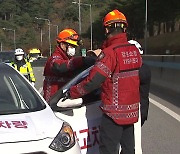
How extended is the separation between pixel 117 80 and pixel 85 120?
565 mm

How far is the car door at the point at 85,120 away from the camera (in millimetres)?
4328

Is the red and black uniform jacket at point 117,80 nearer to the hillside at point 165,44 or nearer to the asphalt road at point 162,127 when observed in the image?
the asphalt road at point 162,127

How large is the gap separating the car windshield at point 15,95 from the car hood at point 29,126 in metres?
0.19

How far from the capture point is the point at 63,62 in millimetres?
5160

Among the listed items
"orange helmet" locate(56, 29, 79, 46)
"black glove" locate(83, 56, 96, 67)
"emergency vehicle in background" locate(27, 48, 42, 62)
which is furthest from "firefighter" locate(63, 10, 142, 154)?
"emergency vehicle in background" locate(27, 48, 42, 62)

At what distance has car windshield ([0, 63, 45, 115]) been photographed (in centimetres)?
437

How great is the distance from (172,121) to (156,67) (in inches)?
308

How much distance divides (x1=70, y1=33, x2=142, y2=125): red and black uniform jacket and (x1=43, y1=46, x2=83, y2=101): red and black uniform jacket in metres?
0.93

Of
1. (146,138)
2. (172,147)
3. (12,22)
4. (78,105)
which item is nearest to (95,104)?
(78,105)

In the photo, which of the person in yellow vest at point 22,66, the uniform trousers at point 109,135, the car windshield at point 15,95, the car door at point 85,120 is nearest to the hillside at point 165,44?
the person in yellow vest at point 22,66

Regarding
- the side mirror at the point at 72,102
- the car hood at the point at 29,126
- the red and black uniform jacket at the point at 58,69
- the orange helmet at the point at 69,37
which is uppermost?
the orange helmet at the point at 69,37

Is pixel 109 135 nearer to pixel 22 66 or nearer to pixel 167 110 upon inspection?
pixel 167 110

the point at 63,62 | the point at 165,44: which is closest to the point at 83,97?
the point at 63,62

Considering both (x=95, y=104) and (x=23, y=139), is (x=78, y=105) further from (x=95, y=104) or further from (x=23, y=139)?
(x=23, y=139)
